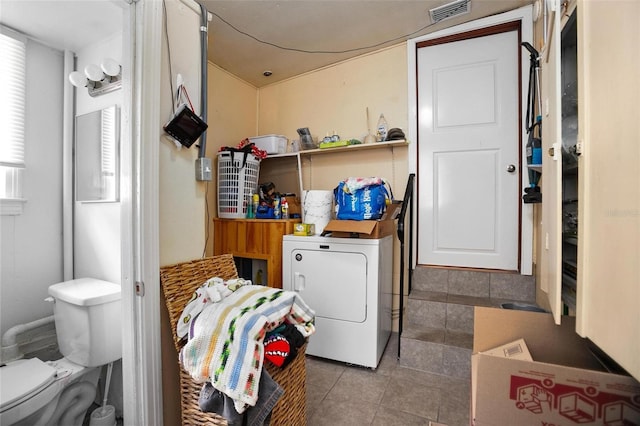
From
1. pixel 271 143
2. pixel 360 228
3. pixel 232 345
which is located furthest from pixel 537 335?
pixel 271 143

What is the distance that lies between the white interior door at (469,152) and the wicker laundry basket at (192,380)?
163cm

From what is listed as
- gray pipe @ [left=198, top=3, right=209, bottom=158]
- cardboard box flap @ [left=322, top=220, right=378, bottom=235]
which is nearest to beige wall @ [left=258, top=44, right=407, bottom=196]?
cardboard box flap @ [left=322, top=220, right=378, bottom=235]

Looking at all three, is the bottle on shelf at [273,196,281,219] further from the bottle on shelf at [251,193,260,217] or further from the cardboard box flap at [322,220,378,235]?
the cardboard box flap at [322,220,378,235]

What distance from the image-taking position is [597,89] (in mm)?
750

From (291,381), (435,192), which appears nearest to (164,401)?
Answer: (291,381)

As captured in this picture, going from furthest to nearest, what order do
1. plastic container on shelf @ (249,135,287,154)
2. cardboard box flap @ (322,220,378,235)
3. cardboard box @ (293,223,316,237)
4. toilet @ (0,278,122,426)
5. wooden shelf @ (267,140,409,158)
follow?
1. plastic container on shelf @ (249,135,287,154)
2. wooden shelf @ (267,140,409,158)
3. cardboard box @ (293,223,316,237)
4. cardboard box flap @ (322,220,378,235)
5. toilet @ (0,278,122,426)

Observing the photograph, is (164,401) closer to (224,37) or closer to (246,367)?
(246,367)

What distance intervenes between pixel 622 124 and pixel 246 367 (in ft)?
4.02

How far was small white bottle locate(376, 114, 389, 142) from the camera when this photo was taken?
8.00ft

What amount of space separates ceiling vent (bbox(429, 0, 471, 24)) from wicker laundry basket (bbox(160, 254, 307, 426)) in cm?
236

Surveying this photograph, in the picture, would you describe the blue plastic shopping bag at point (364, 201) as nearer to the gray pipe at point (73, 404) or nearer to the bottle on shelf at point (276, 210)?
the bottle on shelf at point (276, 210)

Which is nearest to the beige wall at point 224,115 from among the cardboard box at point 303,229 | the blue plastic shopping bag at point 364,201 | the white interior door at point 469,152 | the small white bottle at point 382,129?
the cardboard box at point 303,229

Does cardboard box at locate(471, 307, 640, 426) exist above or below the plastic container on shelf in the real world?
below

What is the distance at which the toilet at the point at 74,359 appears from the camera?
50.5 inches
